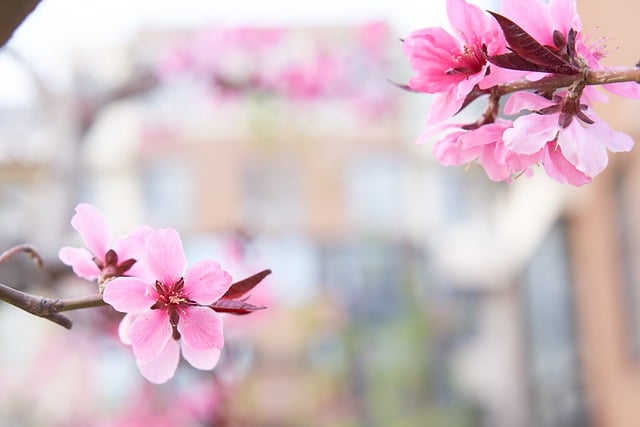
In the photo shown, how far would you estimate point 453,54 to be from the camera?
812 millimetres

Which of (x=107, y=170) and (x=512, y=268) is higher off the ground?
(x=107, y=170)

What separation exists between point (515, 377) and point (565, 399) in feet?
23.5

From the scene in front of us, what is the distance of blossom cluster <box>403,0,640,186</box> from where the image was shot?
2.55 ft

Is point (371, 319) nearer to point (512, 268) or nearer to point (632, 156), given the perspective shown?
point (512, 268)

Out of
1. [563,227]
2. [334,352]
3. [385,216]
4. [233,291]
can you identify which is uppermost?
[385,216]

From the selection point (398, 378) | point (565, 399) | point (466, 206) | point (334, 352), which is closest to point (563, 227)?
point (565, 399)

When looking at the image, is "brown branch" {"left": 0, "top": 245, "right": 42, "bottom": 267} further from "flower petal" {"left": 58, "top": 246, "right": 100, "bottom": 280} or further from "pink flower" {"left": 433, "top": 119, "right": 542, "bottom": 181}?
"pink flower" {"left": 433, "top": 119, "right": 542, "bottom": 181}

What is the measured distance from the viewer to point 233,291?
2.58ft

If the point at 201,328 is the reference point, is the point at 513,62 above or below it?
above

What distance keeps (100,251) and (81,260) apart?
24 mm

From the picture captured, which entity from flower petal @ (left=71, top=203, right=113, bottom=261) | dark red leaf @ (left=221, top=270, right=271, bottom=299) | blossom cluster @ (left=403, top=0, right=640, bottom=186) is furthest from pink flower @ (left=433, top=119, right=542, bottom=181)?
flower petal @ (left=71, top=203, right=113, bottom=261)

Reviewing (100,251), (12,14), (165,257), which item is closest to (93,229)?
(100,251)

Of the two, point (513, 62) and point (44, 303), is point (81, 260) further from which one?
Result: point (513, 62)

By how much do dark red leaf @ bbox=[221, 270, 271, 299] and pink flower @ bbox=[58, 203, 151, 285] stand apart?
0.10 meters
